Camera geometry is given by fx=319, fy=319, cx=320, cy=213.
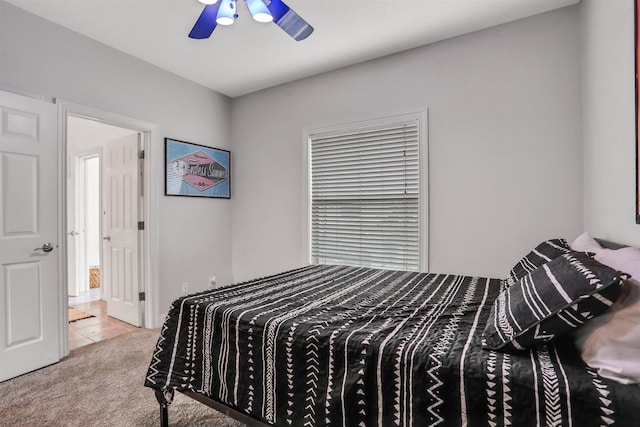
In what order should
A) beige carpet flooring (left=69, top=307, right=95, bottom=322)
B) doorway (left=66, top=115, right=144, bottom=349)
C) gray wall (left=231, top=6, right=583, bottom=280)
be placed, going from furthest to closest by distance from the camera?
beige carpet flooring (left=69, top=307, right=95, bottom=322) < doorway (left=66, top=115, right=144, bottom=349) < gray wall (left=231, top=6, right=583, bottom=280)

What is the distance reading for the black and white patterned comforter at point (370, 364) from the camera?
903 mm

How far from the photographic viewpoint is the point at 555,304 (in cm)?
100

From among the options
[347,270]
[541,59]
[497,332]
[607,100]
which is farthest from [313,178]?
[497,332]

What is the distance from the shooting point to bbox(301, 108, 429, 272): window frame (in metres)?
2.93

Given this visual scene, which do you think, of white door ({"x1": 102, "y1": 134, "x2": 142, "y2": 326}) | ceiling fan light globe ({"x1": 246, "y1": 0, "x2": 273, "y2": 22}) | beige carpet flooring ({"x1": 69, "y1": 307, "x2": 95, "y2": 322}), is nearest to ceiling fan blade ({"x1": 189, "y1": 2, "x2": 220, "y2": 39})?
ceiling fan light globe ({"x1": 246, "y1": 0, "x2": 273, "y2": 22})

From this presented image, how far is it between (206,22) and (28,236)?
6.77 feet

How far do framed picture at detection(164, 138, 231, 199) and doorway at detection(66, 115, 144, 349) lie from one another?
1.04 feet

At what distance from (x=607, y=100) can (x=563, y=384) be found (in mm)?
1660

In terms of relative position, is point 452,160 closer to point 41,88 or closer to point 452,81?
point 452,81

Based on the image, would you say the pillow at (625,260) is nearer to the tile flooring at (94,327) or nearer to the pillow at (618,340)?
the pillow at (618,340)

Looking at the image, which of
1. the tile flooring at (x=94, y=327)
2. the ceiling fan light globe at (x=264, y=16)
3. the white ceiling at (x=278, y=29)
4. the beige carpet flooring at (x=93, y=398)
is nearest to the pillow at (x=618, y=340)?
the beige carpet flooring at (x=93, y=398)

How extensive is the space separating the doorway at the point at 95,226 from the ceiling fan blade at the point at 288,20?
6.83 feet

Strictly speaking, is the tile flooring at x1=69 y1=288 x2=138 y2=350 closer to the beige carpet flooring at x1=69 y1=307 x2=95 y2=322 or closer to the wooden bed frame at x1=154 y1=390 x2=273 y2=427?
the beige carpet flooring at x1=69 y1=307 x2=95 y2=322

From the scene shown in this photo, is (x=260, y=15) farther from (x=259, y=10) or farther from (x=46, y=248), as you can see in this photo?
(x=46, y=248)
